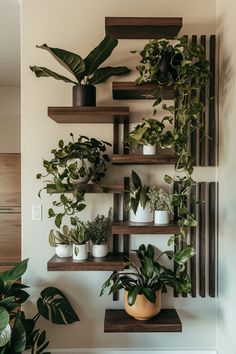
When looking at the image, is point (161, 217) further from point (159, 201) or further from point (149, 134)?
point (149, 134)

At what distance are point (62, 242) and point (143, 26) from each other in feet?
5.12

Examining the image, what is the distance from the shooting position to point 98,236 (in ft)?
6.81

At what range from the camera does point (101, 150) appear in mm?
2098

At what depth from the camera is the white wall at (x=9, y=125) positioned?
4.12m

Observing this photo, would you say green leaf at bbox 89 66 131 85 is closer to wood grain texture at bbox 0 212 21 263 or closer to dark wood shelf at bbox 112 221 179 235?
dark wood shelf at bbox 112 221 179 235

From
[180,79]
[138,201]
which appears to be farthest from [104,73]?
[138,201]

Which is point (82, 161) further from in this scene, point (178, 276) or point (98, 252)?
point (178, 276)

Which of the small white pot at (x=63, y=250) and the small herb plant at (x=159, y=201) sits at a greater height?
the small herb plant at (x=159, y=201)

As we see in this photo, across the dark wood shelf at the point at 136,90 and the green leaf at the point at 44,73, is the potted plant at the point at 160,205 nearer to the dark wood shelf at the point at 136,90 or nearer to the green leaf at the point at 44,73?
the dark wood shelf at the point at 136,90

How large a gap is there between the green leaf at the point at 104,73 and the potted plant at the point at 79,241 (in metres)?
0.97

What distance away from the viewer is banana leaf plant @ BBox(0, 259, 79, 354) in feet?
5.82

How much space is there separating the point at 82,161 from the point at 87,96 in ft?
1.42

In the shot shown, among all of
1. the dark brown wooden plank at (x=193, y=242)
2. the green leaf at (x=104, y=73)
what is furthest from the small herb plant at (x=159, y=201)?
the green leaf at (x=104, y=73)

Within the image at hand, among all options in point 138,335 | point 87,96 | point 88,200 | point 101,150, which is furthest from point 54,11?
point 138,335
